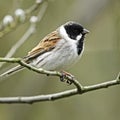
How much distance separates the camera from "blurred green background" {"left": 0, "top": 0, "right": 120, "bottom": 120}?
287 inches

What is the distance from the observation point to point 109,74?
7707 mm

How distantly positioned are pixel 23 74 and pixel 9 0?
925mm

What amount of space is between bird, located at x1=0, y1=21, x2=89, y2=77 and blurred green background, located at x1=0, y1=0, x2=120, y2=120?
1714 mm

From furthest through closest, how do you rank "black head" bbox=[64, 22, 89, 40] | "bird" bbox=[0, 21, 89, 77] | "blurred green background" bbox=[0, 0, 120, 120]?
"blurred green background" bbox=[0, 0, 120, 120] < "black head" bbox=[64, 22, 89, 40] < "bird" bbox=[0, 21, 89, 77]

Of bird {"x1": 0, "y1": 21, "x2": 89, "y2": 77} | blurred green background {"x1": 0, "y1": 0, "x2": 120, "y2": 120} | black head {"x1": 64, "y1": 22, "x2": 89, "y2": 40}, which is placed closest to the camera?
bird {"x1": 0, "y1": 21, "x2": 89, "y2": 77}

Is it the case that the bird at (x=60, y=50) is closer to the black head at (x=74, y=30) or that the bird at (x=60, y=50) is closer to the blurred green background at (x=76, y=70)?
the black head at (x=74, y=30)

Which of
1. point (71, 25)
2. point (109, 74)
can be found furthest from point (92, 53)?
point (71, 25)

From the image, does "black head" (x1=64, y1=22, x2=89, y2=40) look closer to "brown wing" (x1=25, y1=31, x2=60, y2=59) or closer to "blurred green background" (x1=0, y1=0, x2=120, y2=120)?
"brown wing" (x1=25, y1=31, x2=60, y2=59)

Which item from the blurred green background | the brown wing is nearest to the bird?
the brown wing

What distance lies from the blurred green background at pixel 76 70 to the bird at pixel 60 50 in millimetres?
1714

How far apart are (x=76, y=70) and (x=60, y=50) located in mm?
2806

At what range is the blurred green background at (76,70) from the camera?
7285mm

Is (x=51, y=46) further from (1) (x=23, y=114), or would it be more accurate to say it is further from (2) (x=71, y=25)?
(1) (x=23, y=114)

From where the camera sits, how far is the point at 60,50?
Result: 16.9ft
